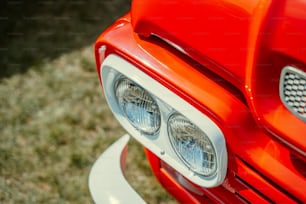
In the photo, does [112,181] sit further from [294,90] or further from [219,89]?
[294,90]

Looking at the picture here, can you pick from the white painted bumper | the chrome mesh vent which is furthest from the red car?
the white painted bumper

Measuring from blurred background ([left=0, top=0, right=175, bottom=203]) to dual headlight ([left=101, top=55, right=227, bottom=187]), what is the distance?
775 millimetres

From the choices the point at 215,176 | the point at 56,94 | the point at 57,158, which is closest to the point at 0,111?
the point at 56,94

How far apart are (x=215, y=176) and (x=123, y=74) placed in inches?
13.8

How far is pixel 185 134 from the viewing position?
1258 mm

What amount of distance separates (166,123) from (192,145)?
88mm

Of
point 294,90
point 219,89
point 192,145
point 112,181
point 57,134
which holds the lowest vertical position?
point 57,134

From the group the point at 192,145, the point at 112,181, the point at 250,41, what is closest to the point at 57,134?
the point at 112,181

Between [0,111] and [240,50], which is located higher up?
[240,50]

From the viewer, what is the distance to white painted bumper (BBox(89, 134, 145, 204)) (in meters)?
1.60

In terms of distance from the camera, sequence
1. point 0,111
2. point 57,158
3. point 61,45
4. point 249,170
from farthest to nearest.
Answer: point 61,45, point 0,111, point 57,158, point 249,170

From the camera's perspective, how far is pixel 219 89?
120 centimetres

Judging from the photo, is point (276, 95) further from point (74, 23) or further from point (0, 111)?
point (74, 23)

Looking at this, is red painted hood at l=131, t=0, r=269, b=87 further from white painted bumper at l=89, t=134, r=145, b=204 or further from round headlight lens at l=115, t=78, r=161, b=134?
white painted bumper at l=89, t=134, r=145, b=204
